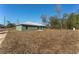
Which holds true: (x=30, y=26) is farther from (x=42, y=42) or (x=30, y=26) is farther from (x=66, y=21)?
(x=66, y=21)

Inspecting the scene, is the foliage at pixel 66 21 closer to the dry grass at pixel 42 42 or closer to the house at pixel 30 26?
the dry grass at pixel 42 42

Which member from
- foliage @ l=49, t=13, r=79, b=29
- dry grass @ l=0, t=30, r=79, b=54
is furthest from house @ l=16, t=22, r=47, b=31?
foliage @ l=49, t=13, r=79, b=29

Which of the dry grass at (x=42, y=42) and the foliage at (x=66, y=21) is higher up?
the foliage at (x=66, y=21)

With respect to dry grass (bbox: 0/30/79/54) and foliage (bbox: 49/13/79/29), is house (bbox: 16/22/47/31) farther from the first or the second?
foliage (bbox: 49/13/79/29)

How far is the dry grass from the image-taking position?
4.80 meters

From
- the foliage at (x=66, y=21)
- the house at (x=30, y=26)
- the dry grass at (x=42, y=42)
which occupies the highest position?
the foliage at (x=66, y=21)

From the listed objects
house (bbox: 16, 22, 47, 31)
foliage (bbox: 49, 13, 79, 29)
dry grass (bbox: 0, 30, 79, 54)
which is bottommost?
dry grass (bbox: 0, 30, 79, 54)

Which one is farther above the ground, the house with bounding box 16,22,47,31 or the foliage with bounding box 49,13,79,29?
the foliage with bounding box 49,13,79,29

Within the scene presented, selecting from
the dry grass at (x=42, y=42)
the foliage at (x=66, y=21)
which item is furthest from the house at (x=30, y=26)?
the foliage at (x=66, y=21)

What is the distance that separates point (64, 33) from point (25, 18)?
2.84 ft

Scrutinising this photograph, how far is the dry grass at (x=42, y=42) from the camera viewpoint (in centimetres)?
480
